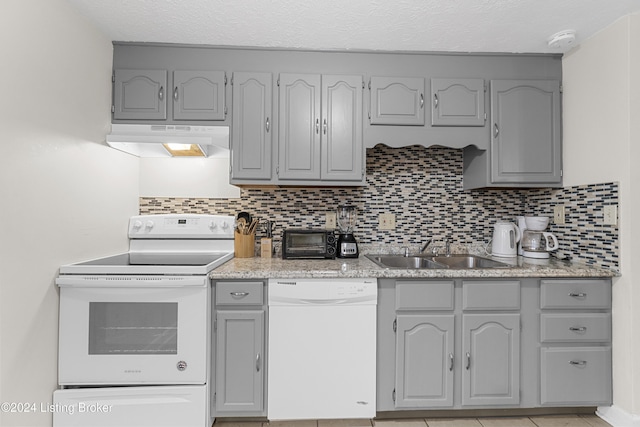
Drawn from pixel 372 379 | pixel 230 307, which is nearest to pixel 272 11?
pixel 230 307

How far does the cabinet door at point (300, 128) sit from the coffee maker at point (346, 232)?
0.40m

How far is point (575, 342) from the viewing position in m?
1.95

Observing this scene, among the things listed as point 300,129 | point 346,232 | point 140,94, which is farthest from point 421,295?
point 140,94

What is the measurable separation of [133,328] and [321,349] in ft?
3.25

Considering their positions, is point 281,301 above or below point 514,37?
below

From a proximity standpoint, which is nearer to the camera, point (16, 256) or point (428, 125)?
point (16, 256)

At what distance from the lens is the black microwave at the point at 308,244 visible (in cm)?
229

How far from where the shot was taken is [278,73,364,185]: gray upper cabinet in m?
2.22

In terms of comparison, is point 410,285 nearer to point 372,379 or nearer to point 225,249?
point 372,379

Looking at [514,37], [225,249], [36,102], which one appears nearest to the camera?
[36,102]

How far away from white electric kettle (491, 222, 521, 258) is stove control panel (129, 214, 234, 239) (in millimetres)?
1897

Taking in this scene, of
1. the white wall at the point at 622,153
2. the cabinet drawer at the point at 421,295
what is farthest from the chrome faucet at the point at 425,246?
the white wall at the point at 622,153

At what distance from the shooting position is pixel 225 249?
2.45m

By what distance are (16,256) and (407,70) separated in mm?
2327
